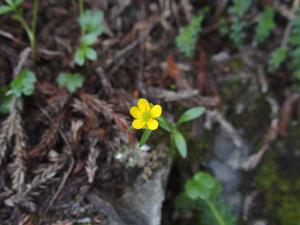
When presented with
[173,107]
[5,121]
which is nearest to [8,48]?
[5,121]

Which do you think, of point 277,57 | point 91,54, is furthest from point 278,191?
point 91,54

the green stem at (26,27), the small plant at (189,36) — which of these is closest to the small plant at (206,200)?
the small plant at (189,36)

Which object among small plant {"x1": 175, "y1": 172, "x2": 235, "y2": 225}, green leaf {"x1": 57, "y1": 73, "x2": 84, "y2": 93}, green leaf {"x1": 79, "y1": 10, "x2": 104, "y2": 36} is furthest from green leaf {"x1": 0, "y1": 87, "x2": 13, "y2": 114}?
small plant {"x1": 175, "y1": 172, "x2": 235, "y2": 225}

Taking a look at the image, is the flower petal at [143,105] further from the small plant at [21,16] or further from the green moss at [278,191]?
the green moss at [278,191]

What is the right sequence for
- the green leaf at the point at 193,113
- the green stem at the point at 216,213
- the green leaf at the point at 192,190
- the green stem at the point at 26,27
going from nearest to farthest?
the green leaf at the point at 193,113
the green leaf at the point at 192,190
the green stem at the point at 216,213
the green stem at the point at 26,27

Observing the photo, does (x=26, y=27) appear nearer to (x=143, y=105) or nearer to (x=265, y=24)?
(x=143, y=105)

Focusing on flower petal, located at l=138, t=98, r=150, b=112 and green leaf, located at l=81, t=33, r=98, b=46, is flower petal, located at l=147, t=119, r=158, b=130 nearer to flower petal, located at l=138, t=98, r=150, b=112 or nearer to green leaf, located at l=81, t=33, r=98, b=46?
flower petal, located at l=138, t=98, r=150, b=112
